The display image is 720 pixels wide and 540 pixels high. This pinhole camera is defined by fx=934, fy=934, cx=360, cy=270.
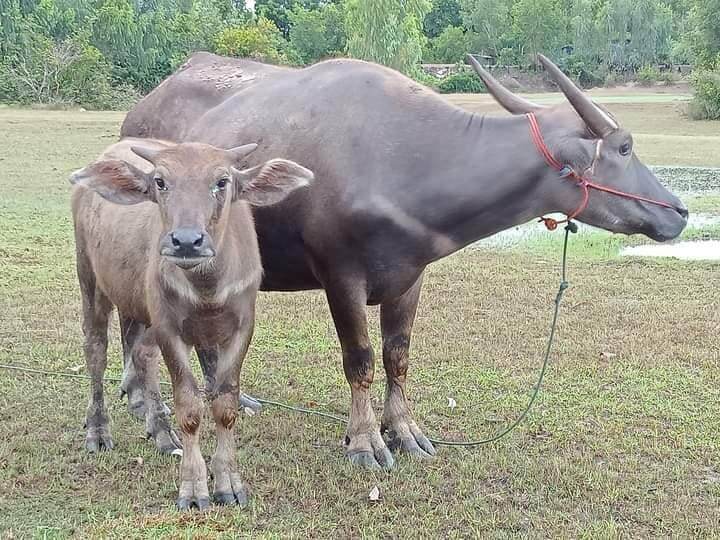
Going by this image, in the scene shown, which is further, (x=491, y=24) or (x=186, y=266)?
(x=491, y=24)

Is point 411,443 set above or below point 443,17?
above

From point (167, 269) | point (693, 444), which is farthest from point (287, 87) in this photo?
point (693, 444)

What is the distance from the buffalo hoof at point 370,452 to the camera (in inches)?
195

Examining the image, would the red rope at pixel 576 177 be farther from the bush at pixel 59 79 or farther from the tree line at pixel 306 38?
the bush at pixel 59 79

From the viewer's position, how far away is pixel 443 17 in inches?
3285

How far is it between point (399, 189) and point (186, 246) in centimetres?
140

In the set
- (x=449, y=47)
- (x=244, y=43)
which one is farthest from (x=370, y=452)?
(x=449, y=47)

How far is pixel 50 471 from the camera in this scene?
475cm

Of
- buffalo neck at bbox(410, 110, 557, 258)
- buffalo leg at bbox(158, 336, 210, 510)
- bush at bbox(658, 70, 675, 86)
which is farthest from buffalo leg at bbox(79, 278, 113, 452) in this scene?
bush at bbox(658, 70, 675, 86)

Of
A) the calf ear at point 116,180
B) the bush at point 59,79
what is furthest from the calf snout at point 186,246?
the bush at point 59,79

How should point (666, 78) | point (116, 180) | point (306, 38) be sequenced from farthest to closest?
point (306, 38)
point (666, 78)
point (116, 180)

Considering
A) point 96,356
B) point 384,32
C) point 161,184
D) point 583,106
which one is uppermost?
point 583,106

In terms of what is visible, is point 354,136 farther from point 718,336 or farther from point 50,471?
point 718,336

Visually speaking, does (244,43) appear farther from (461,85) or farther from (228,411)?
(228,411)
